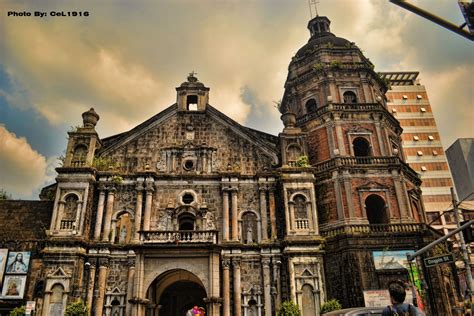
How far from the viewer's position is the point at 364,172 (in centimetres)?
2166

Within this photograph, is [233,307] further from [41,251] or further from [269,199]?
[41,251]

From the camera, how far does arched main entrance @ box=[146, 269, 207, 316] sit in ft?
66.7

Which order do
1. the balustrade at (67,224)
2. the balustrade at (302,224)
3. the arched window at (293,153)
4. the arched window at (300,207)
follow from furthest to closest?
1. the arched window at (293,153)
2. the arched window at (300,207)
3. the balustrade at (302,224)
4. the balustrade at (67,224)

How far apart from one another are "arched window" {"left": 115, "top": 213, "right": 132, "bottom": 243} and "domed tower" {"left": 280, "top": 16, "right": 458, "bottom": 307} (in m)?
10.9

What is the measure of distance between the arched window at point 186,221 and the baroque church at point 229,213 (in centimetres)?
6

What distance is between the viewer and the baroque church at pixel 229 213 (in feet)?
60.7

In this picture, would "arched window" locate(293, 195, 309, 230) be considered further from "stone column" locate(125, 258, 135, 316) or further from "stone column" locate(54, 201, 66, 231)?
"stone column" locate(54, 201, 66, 231)

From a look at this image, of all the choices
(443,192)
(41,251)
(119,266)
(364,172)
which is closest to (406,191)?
(364,172)

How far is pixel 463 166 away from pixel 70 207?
4803cm

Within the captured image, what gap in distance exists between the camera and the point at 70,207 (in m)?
19.9

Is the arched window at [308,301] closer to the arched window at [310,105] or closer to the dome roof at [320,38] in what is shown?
the arched window at [310,105]

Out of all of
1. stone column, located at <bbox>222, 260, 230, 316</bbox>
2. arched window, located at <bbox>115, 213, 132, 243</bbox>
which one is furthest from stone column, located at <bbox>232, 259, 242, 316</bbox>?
arched window, located at <bbox>115, 213, 132, 243</bbox>

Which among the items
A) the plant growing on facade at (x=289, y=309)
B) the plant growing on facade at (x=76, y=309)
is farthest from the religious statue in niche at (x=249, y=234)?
the plant growing on facade at (x=76, y=309)

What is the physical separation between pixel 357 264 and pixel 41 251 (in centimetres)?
1610
